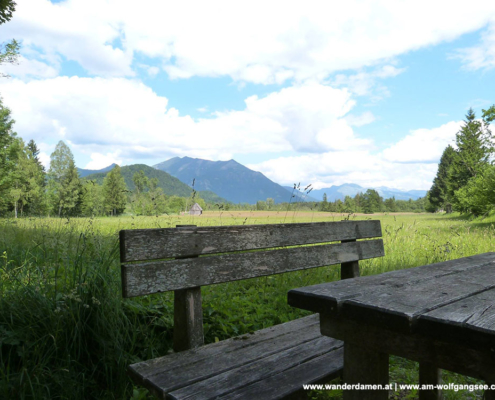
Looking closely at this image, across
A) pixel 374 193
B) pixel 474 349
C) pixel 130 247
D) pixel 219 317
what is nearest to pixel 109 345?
pixel 130 247

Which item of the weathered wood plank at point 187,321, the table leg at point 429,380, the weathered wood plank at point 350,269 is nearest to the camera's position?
the weathered wood plank at point 187,321

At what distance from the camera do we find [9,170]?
960 inches

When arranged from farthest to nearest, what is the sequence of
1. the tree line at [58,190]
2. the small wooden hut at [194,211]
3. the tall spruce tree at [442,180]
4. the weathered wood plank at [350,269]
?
the tall spruce tree at [442,180]
the small wooden hut at [194,211]
the tree line at [58,190]
the weathered wood plank at [350,269]

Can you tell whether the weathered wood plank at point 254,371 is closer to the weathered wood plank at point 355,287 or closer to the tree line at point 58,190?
the weathered wood plank at point 355,287

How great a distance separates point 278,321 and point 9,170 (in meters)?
26.6

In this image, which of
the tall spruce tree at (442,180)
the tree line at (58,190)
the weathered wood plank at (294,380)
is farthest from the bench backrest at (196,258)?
the tall spruce tree at (442,180)

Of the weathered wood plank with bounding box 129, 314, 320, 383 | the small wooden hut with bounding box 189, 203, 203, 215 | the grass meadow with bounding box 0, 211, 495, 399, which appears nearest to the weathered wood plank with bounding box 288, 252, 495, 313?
the weathered wood plank with bounding box 129, 314, 320, 383

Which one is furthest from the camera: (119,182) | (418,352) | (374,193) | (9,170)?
(374,193)

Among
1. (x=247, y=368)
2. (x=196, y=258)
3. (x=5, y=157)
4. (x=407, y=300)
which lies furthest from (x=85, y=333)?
(x=5, y=157)

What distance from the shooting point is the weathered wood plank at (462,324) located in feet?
3.33

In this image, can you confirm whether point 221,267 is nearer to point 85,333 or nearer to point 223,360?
point 223,360

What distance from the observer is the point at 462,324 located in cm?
104

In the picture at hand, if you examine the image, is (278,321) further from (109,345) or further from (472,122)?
(472,122)

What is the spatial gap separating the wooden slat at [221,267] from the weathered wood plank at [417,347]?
91 cm
